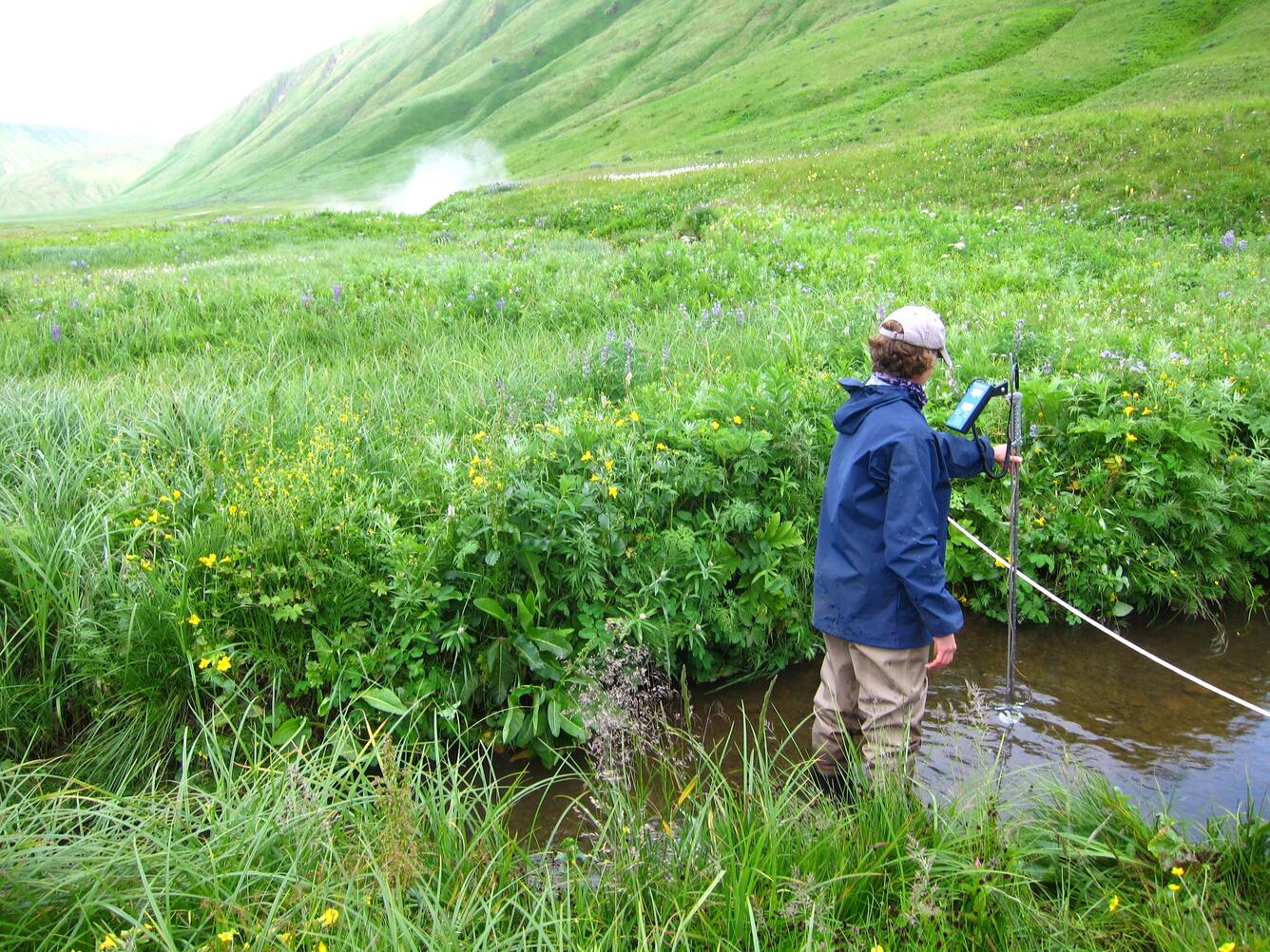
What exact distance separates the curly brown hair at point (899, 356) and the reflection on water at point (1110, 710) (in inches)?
72.6

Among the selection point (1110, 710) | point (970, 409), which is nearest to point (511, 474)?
point (970, 409)

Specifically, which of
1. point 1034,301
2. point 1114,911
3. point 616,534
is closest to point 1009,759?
point 1114,911

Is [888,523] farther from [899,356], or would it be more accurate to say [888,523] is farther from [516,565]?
[516,565]

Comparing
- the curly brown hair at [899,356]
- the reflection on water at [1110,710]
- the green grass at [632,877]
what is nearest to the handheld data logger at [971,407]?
the curly brown hair at [899,356]

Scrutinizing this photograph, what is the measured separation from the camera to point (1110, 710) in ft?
16.6

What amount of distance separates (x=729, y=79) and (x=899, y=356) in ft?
252

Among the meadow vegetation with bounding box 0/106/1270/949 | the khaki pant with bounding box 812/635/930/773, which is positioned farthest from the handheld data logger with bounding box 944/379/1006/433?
the khaki pant with bounding box 812/635/930/773

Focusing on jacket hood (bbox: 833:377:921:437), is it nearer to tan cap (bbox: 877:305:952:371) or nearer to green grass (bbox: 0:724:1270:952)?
tan cap (bbox: 877:305:952:371)

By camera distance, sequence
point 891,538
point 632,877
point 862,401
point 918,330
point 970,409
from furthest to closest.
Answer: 1. point 970,409
2. point 862,401
3. point 918,330
4. point 891,538
5. point 632,877

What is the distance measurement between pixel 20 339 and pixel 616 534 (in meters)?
7.70

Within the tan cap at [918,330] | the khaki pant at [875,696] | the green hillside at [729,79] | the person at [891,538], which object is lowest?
the khaki pant at [875,696]

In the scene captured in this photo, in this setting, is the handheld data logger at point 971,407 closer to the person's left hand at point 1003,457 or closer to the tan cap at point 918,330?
the person's left hand at point 1003,457

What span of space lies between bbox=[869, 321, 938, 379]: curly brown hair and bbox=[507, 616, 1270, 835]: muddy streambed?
1756 mm

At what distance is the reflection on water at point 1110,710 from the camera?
440 centimetres
